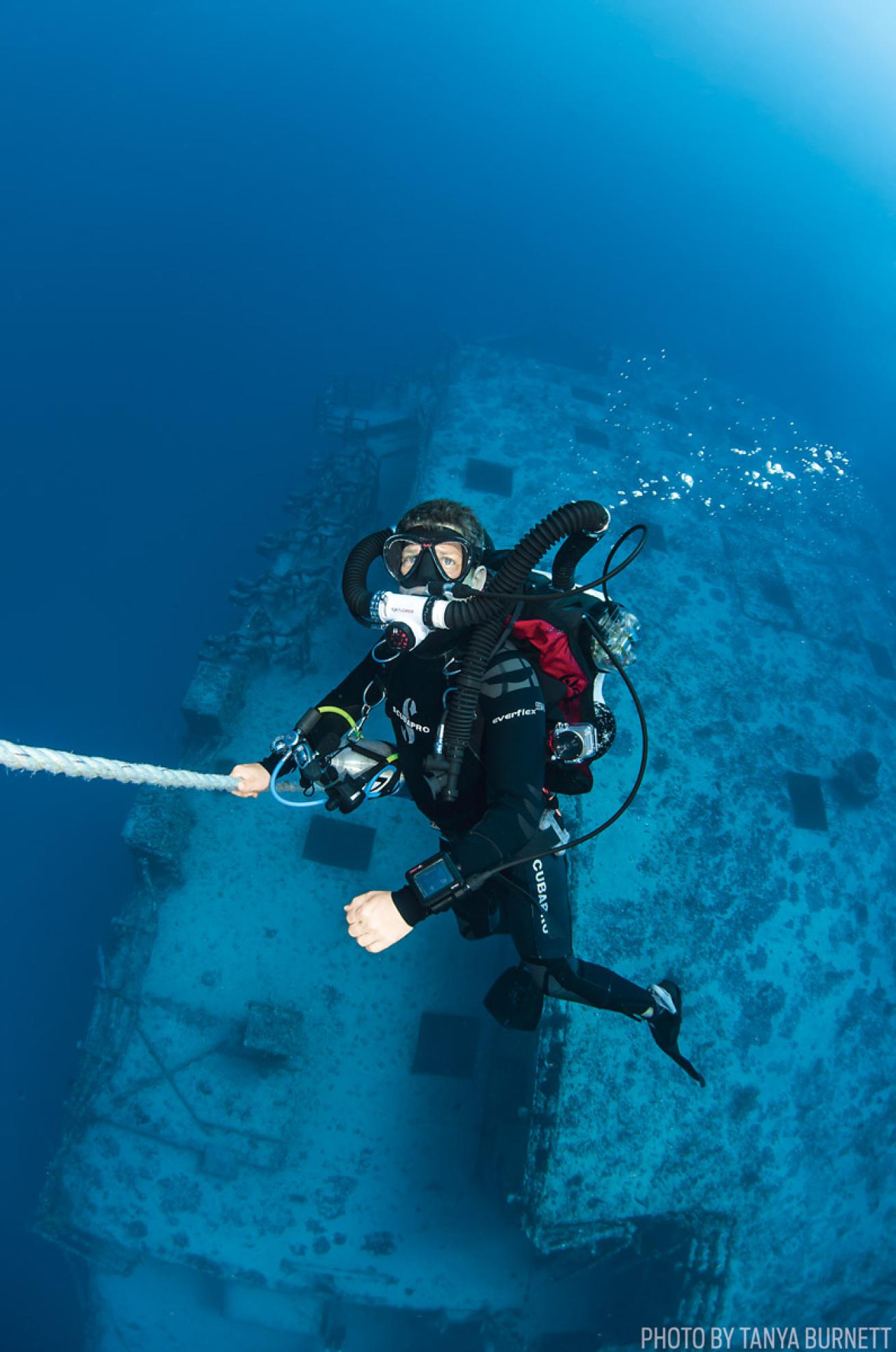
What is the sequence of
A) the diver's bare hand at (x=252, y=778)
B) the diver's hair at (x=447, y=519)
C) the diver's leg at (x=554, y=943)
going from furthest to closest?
the diver's leg at (x=554, y=943) → the diver's bare hand at (x=252, y=778) → the diver's hair at (x=447, y=519)

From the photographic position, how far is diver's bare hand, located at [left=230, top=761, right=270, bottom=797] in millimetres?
3221

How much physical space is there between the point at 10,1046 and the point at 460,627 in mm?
12513

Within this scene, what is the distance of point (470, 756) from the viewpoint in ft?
9.27

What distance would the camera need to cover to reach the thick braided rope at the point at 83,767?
5.73 feet

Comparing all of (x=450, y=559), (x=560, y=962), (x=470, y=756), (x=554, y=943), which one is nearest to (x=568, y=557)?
(x=450, y=559)

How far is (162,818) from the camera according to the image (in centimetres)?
807

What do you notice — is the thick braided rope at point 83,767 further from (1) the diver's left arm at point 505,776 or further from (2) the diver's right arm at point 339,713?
(1) the diver's left arm at point 505,776

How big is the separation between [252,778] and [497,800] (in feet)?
5.17

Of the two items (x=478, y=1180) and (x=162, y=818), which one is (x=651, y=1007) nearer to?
(x=478, y=1180)

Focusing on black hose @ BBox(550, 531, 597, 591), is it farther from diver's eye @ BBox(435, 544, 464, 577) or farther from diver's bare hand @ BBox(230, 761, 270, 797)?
diver's bare hand @ BBox(230, 761, 270, 797)

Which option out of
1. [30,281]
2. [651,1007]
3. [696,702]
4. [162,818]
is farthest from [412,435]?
[30,281]

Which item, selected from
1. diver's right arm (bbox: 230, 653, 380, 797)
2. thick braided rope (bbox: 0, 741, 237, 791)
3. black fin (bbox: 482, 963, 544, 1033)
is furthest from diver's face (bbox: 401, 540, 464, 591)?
black fin (bbox: 482, 963, 544, 1033)

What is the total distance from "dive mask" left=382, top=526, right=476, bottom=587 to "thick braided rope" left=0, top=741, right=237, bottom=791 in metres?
1.31

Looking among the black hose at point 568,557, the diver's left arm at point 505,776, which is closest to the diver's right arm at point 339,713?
the diver's left arm at point 505,776
